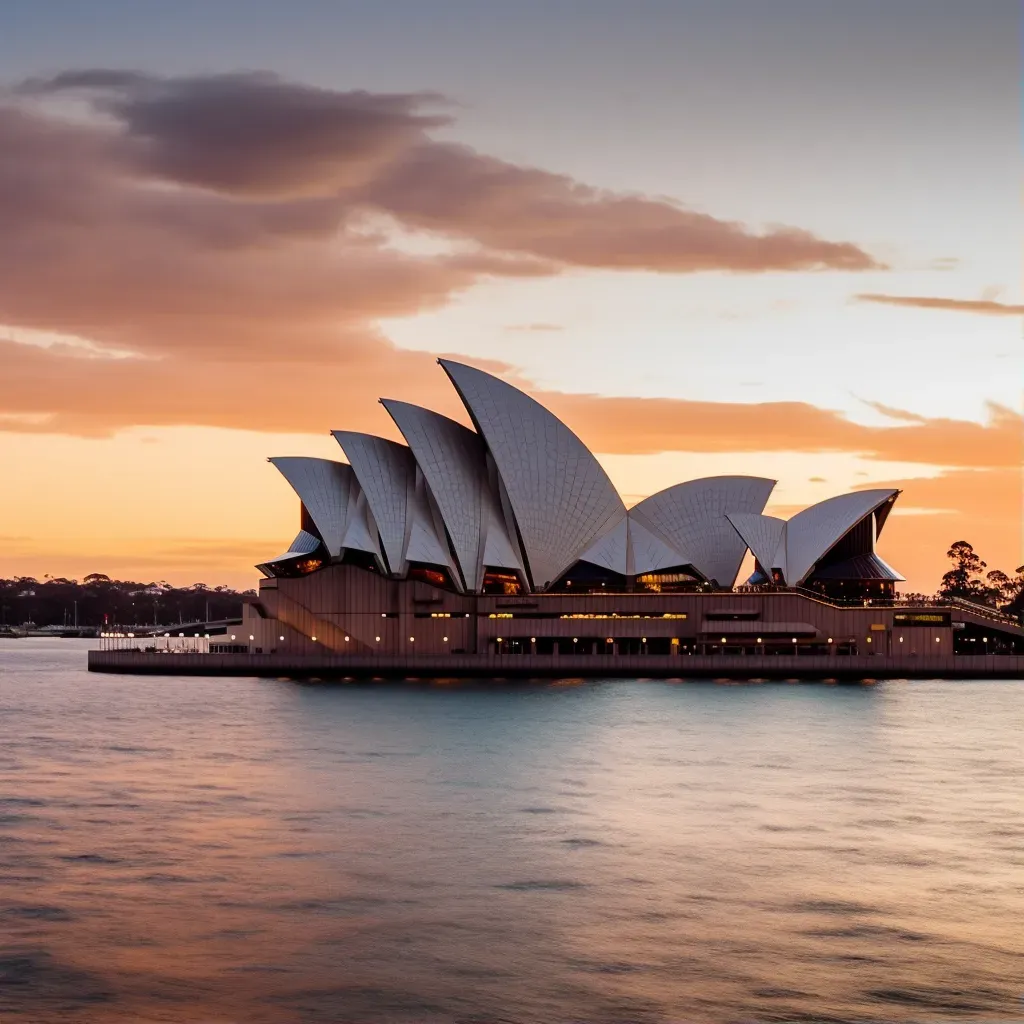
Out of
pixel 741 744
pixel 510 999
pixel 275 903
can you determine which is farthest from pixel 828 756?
pixel 510 999

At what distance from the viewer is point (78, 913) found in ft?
67.9

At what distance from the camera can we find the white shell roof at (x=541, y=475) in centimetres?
7394

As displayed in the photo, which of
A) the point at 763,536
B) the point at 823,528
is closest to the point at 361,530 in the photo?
the point at 763,536

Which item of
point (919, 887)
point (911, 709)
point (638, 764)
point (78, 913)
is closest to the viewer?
point (78, 913)

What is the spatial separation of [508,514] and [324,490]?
9.89 m

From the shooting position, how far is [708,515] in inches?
3378

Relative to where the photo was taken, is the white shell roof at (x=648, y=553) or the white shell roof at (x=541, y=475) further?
the white shell roof at (x=648, y=553)

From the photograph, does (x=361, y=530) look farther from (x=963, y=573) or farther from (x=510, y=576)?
(x=963, y=573)

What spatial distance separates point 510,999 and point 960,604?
7265 centimetres

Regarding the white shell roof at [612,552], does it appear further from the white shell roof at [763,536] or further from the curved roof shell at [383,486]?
the curved roof shell at [383,486]

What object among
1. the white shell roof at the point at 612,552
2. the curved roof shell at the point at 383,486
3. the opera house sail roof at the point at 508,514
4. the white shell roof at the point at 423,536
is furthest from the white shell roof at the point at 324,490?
the white shell roof at the point at 612,552

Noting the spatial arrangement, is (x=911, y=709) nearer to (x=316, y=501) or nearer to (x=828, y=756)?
(x=828, y=756)

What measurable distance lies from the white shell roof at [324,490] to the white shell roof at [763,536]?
22.6 meters

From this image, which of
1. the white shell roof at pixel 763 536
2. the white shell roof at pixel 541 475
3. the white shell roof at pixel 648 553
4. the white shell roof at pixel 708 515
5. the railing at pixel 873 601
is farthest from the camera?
the white shell roof at pixel 708 515
